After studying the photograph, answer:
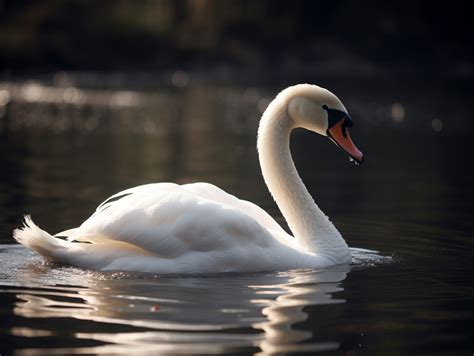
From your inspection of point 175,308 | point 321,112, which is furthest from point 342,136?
point 175,308

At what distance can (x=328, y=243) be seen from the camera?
978cm

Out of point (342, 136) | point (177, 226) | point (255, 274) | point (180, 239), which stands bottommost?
point (255, 274)

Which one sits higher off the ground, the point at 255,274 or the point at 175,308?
the point at 255,274

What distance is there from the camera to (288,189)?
33.4ft

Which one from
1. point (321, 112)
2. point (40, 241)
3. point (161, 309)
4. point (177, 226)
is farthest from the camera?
point (321, 112)

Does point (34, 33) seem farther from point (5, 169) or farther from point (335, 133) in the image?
point (335, 133)

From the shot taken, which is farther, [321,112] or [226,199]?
[321,112]

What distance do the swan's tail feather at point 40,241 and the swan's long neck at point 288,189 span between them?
6.97ft

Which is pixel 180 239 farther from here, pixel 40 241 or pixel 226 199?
pixel 40 241

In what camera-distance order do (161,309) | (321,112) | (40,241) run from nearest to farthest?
(161,309) → (40,241) → (321,112)

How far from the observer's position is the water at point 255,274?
6.88 meters

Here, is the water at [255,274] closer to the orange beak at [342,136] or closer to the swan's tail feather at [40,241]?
the swan's tail feather at [40,241]

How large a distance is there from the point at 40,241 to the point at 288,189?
2452mm

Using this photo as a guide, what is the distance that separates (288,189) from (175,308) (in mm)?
2848
